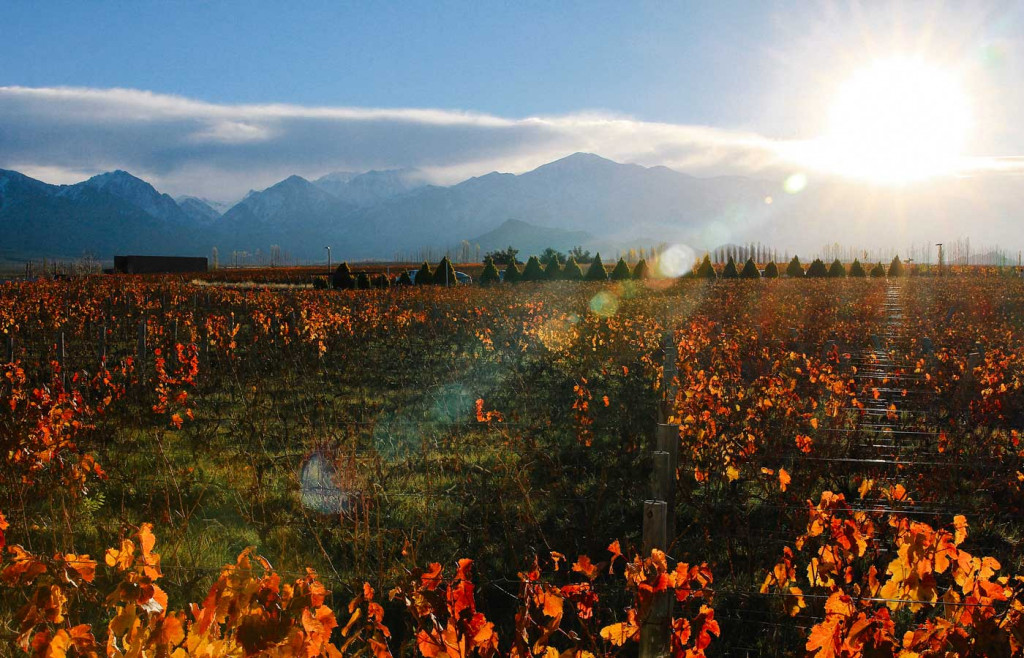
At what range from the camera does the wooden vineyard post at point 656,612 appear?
8.14 ft

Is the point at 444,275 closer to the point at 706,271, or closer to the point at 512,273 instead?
the point at 512,273

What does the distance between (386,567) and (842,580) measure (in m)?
2.80

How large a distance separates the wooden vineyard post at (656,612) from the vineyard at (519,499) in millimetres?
34

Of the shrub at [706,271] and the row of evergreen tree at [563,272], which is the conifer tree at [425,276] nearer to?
the row of evergreen tree at [563,272]

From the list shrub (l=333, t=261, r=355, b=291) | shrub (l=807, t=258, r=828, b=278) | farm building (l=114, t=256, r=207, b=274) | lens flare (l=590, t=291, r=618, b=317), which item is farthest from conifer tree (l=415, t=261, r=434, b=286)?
shrub (l=807, t=258, r=828, b=278)

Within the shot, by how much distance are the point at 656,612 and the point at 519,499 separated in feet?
10.4

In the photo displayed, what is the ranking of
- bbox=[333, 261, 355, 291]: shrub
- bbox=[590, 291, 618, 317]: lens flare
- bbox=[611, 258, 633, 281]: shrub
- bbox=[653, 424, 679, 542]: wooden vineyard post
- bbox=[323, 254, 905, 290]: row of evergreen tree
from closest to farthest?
bbox=[653, 424, 679, 542]: wooden vineyard post
bbox=[590, 291, 618, 317]: lens flare
bbox=[323, 254, 905, 290]: row of evergreen tree
bbox=[333, 261, 355, 291]: shrub
bbox=[611, 258, 633, 281]: shrub

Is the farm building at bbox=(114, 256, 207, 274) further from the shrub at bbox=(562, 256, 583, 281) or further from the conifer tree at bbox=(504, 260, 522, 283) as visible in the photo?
the shrub at bbox=(562, 256, 583, 281)

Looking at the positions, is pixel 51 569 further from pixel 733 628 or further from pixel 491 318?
pixel 491 318

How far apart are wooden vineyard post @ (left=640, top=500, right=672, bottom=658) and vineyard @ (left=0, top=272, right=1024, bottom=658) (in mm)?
34

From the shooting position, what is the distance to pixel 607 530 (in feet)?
17.0

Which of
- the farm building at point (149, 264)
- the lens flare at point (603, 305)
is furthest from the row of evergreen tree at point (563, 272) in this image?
the farm building at point (149, 264)

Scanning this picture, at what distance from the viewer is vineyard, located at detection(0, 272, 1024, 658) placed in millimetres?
2143

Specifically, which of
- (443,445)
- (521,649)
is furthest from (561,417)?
(521,649)
